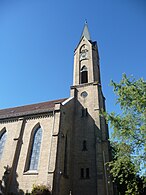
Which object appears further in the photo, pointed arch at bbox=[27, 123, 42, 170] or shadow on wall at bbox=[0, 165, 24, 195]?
pointed arch at bbox=[27, 123, 42, 170]

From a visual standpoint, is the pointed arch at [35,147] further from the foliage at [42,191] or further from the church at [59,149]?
the foliage at [42,191]

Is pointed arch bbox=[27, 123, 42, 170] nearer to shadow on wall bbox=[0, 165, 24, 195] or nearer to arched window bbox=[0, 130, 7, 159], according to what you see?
shadow on wall bbox=[0, 165, 24, 195]

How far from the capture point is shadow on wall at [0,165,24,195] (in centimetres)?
1759

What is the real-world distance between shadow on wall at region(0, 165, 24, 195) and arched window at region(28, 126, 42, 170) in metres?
2.03

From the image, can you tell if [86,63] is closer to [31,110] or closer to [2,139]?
[31,110]

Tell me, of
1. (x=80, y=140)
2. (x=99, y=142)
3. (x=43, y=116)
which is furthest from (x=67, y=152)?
(x=43, y=116)

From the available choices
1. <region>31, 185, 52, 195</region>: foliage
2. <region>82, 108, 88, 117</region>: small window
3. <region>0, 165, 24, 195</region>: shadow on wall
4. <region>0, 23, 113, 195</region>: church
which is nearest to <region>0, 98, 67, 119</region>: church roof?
<region>0, 23, 113, 195</region>: church

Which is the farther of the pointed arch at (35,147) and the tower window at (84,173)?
the tower window at (84,173)

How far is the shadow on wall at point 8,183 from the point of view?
17594mm

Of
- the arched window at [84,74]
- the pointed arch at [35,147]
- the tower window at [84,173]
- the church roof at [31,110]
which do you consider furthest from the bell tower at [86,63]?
the tower window at [84,173]

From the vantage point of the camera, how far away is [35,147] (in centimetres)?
2056

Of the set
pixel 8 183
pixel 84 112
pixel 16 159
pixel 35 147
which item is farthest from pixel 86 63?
pixel 8 183

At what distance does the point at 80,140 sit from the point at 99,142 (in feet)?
9.22

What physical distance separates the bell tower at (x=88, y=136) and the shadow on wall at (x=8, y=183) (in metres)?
6.03
